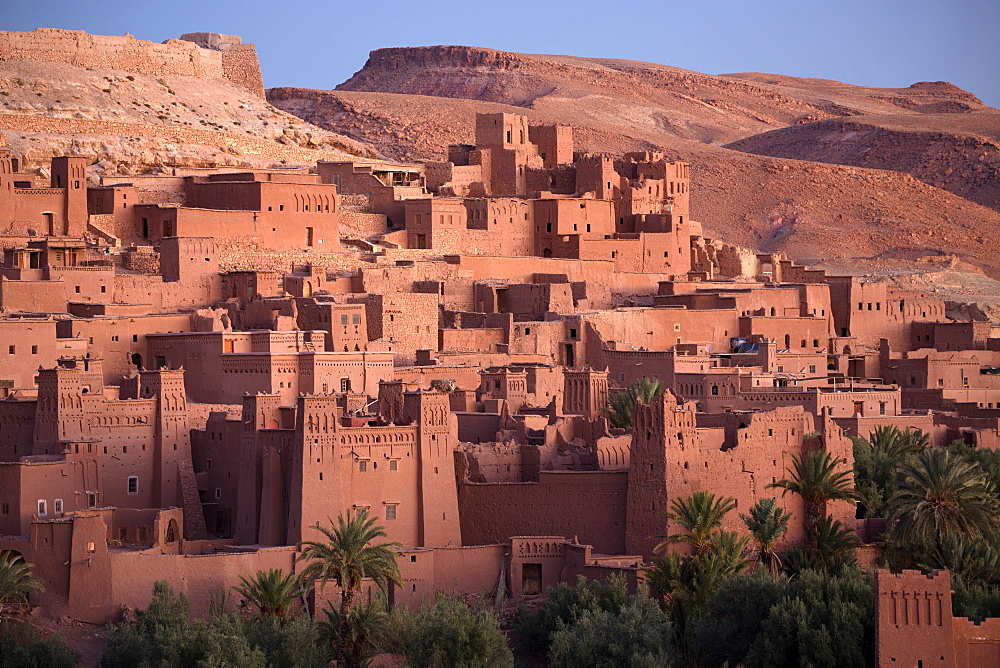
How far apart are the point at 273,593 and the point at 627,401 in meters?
10.3

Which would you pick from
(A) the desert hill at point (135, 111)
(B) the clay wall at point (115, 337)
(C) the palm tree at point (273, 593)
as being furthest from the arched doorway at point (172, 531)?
(A) the desert hill at point (135, 111)

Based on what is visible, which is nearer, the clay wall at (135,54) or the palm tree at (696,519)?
the palm tree at (696,519)

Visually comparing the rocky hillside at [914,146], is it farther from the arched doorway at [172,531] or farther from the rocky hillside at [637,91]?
the arched doorway at [172,531]

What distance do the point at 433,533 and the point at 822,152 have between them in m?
76.6

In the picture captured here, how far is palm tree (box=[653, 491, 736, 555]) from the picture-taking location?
1229 inches

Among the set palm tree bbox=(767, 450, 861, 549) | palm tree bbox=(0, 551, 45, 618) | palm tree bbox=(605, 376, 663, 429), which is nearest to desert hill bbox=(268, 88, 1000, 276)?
palm tree bbox=(605, 376, 663, 429)

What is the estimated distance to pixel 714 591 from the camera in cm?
3056

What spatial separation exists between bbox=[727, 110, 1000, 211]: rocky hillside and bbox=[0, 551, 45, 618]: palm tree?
221 ft

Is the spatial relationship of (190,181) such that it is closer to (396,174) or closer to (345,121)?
(396,174)

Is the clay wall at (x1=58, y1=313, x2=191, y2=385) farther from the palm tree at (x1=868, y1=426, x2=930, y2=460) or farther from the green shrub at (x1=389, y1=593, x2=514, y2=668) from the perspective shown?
the palm tree at (x1=868, y1=426, x2=930, y2=460)

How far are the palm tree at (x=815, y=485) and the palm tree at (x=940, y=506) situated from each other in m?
1.11

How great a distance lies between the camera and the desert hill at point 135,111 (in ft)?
170

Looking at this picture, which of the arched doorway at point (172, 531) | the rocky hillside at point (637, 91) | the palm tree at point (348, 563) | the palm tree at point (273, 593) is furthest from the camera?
the rocky hillside at point (637, 91)

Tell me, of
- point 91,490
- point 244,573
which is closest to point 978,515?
point 244,573
